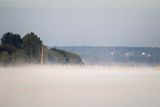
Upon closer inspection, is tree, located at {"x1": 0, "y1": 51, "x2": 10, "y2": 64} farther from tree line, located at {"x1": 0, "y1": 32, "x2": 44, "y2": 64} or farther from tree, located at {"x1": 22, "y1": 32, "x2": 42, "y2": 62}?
tree, located at {"x1": 22, "y1": 32, "x2": 42, "y2": 62}

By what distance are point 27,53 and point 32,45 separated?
62mm

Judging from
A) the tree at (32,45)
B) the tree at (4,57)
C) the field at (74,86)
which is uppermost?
the tree at (32,45)

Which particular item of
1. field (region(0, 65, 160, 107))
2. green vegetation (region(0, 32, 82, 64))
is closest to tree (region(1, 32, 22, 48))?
green vegetation (region(0, 32, 82, 64))

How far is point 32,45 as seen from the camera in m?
2.39

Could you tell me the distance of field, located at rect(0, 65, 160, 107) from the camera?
92.4 inches

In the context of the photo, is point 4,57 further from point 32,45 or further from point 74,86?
point 74,86

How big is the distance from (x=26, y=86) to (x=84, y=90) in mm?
379

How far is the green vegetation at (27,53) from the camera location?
7.78ft

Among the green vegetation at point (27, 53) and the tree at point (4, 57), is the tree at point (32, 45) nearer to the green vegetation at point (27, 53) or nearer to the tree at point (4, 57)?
the green vegetation at point (27, 53)

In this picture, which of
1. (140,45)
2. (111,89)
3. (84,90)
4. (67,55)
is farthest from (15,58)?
(140,45)

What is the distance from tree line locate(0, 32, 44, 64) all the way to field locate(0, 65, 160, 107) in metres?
0.06

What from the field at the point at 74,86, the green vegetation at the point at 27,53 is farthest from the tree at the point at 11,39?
the field at the point at 74,86

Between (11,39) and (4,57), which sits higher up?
(11,39)

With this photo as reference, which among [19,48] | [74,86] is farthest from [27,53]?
[74,86]
